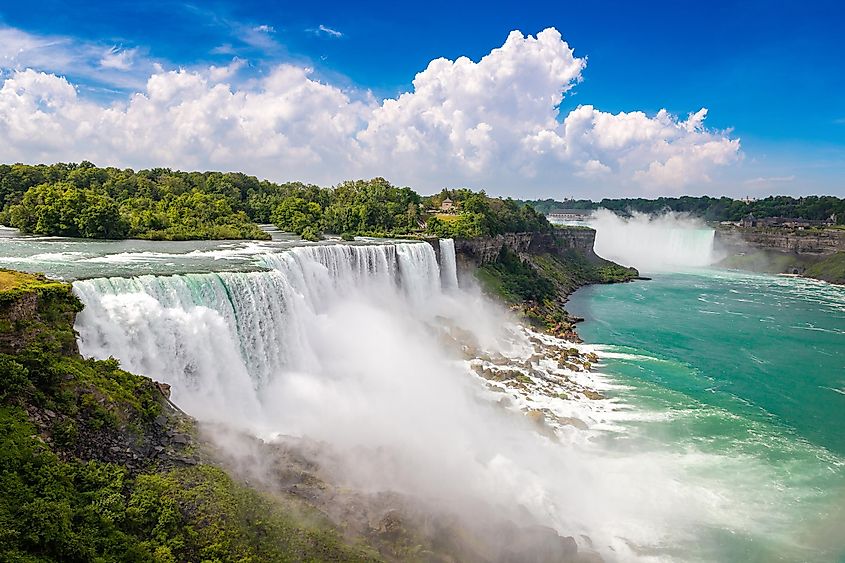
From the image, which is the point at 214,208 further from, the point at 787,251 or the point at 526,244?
the point at 787,251

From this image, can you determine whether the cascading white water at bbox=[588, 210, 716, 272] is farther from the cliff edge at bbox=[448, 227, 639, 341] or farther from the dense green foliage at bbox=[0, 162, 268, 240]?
the dense green foliage at bbox=[0, 162, 268, 240]

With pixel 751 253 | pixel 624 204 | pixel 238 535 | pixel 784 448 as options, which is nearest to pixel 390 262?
pixel 784 448

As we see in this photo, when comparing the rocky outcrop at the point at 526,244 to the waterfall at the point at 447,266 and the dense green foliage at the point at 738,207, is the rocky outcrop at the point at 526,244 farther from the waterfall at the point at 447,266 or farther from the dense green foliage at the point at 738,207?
the dense green foliage at the point at 738,207

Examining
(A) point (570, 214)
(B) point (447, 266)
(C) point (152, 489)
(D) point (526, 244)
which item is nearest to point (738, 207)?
(A) point (570, 214)

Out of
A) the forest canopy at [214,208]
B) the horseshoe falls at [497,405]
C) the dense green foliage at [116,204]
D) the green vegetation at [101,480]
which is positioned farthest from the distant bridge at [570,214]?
the green vegetation at [101,480]

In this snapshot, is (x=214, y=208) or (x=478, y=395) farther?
(x=214, y=208)

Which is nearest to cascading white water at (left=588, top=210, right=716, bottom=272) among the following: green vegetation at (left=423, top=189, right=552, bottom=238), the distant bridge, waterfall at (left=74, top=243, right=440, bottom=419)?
green vegetation at (left=423, top=189, right=552, bottom=238)

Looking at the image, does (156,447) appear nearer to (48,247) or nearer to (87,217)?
(48,247)
